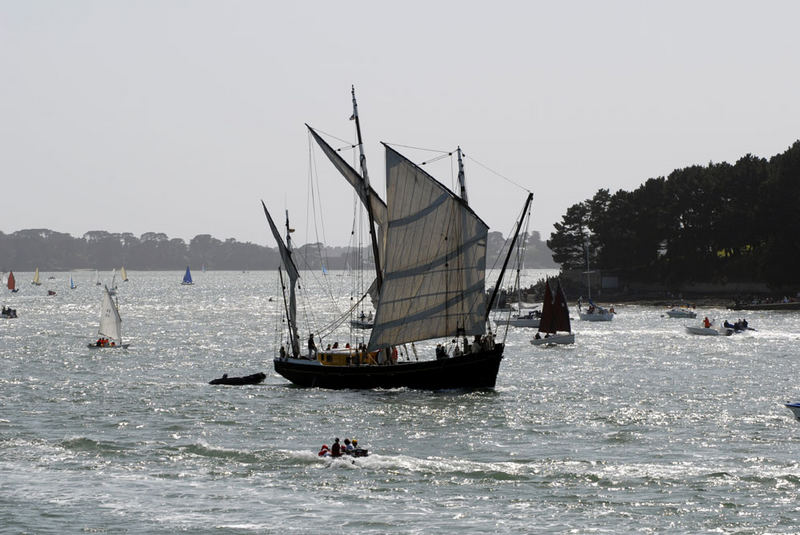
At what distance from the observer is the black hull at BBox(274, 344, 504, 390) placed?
2692 inches

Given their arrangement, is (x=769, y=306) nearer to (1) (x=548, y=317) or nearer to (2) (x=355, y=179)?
(1) (x=548, y=317)

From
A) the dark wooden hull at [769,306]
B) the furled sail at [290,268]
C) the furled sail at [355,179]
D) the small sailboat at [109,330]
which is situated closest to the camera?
the furled sail at [355,179]

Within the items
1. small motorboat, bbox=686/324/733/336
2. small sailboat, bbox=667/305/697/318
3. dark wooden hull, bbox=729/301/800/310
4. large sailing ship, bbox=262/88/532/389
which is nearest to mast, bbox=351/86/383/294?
large sailing ship, bbox=262/88/532/389

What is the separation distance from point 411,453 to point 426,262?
2217cm

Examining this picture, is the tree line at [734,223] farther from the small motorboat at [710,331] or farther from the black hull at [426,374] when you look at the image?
the black hull at [426,374]

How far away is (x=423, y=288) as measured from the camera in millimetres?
68688

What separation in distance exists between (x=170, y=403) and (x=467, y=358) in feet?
60.7

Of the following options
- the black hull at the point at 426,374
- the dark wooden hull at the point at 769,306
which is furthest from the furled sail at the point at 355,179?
the dark wooden hull at the point at 769,306

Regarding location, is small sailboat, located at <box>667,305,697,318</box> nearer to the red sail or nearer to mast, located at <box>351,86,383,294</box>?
the red sail

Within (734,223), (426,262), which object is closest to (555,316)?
(426,262)

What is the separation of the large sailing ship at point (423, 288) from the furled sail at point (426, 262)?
6cm

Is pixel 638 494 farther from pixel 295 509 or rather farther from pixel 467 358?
A: pixel 467 358

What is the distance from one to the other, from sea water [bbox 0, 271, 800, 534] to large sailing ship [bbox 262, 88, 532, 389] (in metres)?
1.83

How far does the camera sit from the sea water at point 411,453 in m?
37.3
